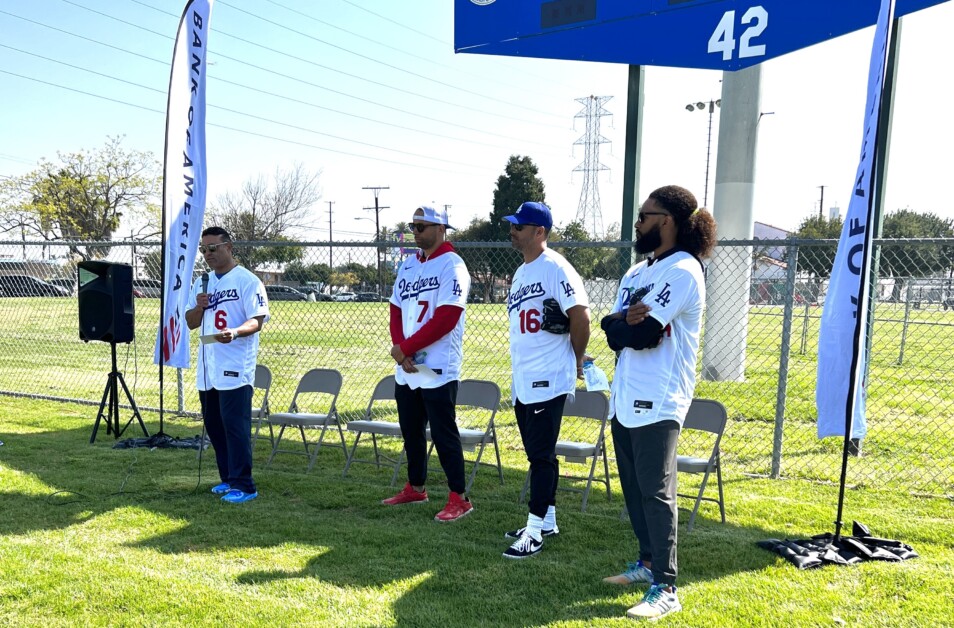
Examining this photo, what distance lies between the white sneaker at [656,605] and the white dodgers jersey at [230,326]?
3.16 metres

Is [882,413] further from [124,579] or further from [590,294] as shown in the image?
[124,579]

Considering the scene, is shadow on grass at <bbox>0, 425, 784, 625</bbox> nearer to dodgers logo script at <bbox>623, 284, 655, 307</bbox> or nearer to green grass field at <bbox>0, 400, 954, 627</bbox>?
green grass field at <bbox>0, 400, 954, 627</bbox>

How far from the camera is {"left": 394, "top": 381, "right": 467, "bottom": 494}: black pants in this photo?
4.80 meters

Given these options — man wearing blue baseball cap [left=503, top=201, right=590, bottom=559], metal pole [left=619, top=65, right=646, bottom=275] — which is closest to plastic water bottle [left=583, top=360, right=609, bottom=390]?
man wearing blue baseball cap [left=503, top=201, right=590, bottom=559]

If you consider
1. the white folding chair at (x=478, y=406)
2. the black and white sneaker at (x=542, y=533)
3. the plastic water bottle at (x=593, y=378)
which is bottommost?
the black and white sneaker at (x=542, y=533)

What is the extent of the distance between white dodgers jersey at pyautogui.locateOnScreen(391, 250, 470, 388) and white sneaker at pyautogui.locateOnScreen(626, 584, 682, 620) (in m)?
1.93

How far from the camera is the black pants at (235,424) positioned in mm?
5242

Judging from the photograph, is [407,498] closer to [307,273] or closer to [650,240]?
[650,240]

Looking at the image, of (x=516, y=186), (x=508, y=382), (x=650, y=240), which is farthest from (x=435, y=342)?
(x=516, y=186)

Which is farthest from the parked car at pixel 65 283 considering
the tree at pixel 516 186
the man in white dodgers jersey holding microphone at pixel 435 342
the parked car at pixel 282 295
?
the tree at pixel 516 186

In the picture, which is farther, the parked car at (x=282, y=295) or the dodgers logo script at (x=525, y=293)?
the parked car at (x=282, y=295)

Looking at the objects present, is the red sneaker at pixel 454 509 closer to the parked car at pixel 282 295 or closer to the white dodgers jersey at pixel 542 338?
the white dodgers jersey at pixel 542 338

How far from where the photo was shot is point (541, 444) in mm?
4191

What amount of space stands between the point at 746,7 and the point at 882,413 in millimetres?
5450
